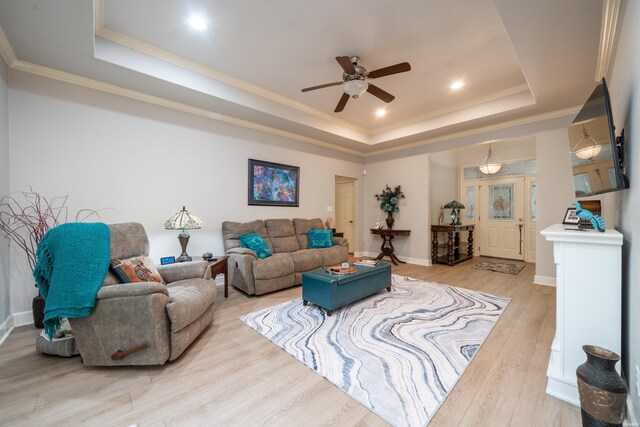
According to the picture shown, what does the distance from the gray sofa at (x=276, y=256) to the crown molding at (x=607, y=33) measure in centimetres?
367

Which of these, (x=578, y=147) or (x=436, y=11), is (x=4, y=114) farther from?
(x=578, y=147)

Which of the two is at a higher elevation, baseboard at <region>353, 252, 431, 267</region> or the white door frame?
the white door frame

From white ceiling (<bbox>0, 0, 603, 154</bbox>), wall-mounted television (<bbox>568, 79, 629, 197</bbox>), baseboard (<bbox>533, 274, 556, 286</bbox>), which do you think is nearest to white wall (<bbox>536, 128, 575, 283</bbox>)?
baseboard (<bbox>533, 274, 556, 286</bbox>)

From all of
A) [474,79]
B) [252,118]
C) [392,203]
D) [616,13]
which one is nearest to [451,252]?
[392,203]

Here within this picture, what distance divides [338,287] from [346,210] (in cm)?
400

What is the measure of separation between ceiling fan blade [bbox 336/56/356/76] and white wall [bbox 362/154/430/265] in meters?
3.22

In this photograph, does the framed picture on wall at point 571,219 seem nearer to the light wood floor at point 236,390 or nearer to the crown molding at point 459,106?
the light wood floor at point 236,390

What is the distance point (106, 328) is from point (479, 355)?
9.14ft

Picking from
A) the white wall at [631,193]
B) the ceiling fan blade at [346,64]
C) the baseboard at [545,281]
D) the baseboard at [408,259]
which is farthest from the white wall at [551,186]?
the ceiling fan blade at [346,64]

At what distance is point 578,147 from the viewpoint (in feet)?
6.86

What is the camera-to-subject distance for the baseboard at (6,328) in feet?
7.21

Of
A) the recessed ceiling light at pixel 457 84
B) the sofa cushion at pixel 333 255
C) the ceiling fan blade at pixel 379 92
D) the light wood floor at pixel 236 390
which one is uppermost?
the recessed ceiling light at pixel 457 84

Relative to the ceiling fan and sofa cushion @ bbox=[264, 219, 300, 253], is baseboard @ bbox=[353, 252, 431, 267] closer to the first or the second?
sofa cushion @ bbox=[264, 219, 300, 253]

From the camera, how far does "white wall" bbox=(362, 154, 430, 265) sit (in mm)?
5285
